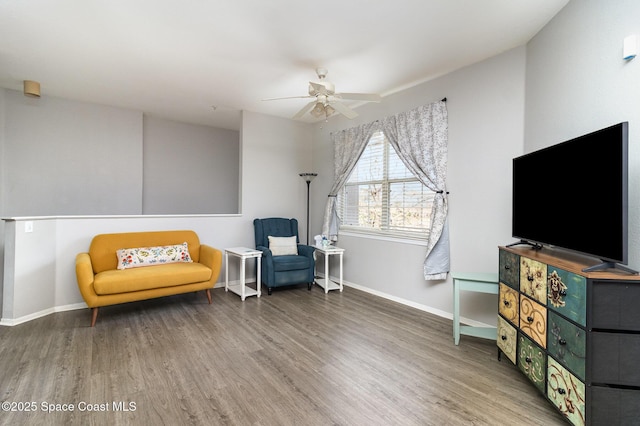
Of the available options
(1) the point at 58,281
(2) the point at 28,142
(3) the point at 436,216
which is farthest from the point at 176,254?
(3) the point at 436,216

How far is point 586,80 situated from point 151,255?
451cm

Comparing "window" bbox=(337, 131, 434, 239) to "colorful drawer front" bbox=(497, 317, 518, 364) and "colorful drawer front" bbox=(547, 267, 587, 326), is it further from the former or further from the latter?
"colorful drawer front" bbox=(547, 267, 587, 326)

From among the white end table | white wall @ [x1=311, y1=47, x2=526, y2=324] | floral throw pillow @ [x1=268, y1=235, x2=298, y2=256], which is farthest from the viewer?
floral throw pillow @ [x1=268, y1=235, x2=298, y2=256]

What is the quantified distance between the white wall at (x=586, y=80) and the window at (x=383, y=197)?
1.36m

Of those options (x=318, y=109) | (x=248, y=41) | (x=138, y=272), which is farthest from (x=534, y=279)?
(x=138, y=272)

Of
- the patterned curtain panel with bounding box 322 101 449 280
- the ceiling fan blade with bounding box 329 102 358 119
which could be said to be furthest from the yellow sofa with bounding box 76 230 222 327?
the patterned curtain panel with bounding box 322 101 449 280

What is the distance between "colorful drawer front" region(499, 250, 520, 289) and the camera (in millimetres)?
2205

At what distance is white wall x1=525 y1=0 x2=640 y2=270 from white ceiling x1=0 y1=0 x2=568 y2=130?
0.23m

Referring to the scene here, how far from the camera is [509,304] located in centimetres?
229

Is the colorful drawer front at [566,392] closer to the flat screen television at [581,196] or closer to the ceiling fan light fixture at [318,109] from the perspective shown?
the flat screen television at [581,196]

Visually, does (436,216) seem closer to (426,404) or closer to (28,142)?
(426,404)

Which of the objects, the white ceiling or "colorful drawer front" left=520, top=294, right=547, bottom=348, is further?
the white ceiling

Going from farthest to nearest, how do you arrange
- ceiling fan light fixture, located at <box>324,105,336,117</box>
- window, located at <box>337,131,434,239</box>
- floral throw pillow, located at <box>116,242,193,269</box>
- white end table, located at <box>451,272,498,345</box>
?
window, located at <box>337,131,434,239</box>
floral throw pillow, located at <box>116,242,193,269</box>
ceiling fan light fixture, located at <box>324,105,336,117</box>
white end table, located at <box>451,272,498,345</box>

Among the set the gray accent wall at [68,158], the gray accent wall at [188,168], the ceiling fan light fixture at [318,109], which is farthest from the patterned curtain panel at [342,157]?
the gray accent wall at [68,158]
